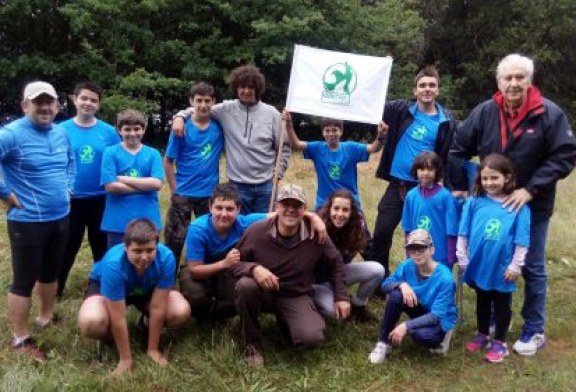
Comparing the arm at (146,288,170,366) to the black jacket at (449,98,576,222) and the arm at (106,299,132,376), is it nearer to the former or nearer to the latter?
the arm at (106,299,132,376)

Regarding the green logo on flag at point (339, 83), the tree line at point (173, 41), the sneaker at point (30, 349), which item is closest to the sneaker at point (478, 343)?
the green logo on flag at point (339, 83)

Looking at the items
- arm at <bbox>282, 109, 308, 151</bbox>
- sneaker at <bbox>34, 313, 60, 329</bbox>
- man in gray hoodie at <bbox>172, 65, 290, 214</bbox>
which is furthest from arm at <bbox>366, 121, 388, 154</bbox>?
sneaker at <bbox>34, 313, 60, 329</bbox>

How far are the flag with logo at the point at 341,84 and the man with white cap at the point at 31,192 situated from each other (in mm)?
2270

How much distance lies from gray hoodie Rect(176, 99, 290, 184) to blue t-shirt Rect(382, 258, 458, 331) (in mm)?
1645

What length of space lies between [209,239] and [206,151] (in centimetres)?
107

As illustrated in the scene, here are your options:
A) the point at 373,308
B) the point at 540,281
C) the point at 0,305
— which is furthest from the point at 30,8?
the point at 540,281

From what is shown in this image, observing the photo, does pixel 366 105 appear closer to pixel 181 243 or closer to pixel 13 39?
pixel 181 243

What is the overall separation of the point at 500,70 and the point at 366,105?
161 centimetres

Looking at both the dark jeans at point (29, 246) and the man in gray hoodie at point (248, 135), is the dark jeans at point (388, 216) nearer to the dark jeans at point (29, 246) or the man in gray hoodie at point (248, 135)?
the man in gray hoodie at point (248, 135)

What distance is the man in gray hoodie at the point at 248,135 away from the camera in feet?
17.3

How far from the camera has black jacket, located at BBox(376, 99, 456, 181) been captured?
5051mm

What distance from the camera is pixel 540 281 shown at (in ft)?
14.6

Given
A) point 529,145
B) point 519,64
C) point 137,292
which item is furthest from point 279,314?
point 519,64

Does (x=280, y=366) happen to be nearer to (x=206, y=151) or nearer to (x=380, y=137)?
(x=206, y=151)
